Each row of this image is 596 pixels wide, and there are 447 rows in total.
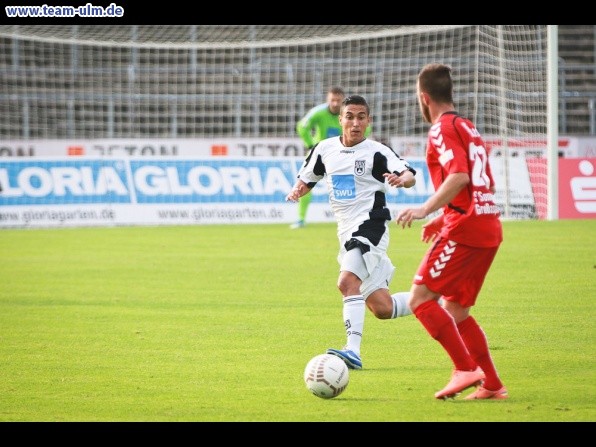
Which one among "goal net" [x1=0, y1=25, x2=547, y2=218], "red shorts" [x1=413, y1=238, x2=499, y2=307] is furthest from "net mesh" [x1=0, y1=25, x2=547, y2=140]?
"red shorts" [x1=413, y1=238, x2=499, y2=307]

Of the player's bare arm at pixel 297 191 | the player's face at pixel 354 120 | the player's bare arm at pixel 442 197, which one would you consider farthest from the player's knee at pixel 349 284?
the player's bare arm at pixel 442 197

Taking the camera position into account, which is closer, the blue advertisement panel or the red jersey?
the red jersey

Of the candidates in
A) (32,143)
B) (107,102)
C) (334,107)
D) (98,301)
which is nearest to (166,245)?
(334,107)

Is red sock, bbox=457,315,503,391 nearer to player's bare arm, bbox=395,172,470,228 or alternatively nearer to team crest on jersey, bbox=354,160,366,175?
player's bare arm, bbox=395,172,470,228

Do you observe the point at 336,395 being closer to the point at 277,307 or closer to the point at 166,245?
the point at 277,307

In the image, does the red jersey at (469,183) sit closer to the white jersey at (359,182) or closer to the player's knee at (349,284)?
the player's knee at (349,284)

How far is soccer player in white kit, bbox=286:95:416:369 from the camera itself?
7816mm

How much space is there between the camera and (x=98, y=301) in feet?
36.8

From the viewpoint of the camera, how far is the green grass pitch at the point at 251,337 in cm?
617

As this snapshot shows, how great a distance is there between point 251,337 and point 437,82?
Answer: 3.42 m

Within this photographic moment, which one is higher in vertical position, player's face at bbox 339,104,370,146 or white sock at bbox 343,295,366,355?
player's face at bbox 339,104,370,146

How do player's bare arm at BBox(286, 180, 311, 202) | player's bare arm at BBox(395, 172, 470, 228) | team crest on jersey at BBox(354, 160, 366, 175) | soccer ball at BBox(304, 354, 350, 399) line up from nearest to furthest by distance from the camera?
player's bare arm at BBox(395, 172, 470, 228), soccer ball at BBox(304, 354, 350, 399), player's bare arm at BBox(286, 180, 311, 202), team crest on jersey at BBox(354, 160, 366, 175)

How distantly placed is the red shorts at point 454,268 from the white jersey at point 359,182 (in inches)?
69.1

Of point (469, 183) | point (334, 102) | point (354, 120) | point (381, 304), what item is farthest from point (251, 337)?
point (334, 102)
